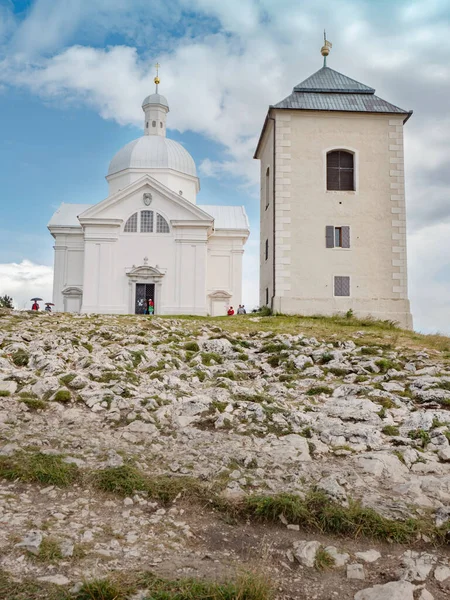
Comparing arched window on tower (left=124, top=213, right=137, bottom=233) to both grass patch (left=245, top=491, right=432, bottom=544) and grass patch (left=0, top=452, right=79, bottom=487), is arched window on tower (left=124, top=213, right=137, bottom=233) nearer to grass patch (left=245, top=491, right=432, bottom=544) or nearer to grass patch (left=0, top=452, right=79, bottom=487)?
grass patch (left=0, top=452, right=79, bottom=487)

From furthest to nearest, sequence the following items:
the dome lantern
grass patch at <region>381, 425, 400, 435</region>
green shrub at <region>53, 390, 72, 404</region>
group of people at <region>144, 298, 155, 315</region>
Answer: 1. the dome lantern
2. group of people at <region>144, 298, 155, 315</region>
3. green shrub at <region>53, 390, 72, 404</region>
4. grass patch at <region>381, 425, 400, 435</region>

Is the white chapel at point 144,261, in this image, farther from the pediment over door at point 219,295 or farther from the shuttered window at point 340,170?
the shuttered window at point 340,170

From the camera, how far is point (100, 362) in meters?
11.2

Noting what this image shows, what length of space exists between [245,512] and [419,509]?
174cm

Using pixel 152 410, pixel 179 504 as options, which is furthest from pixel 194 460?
pixel 152 410

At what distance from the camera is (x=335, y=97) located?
25.7m

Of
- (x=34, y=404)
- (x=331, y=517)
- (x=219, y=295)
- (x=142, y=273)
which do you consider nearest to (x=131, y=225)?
(x=142, y=273)

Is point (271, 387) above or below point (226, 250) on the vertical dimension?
below

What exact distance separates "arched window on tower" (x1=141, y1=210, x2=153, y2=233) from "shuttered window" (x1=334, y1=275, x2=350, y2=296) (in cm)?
1552

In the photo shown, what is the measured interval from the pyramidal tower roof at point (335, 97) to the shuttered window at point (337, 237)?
5337 mm

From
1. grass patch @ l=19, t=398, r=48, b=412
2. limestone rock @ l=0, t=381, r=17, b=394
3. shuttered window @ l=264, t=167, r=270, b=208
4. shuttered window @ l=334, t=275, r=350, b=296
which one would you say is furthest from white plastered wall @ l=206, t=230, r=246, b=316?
grass patch @ l=19, t=398, r=48, b=412

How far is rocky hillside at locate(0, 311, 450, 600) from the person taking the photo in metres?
4.44

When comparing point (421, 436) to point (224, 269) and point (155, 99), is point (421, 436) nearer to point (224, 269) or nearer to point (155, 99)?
point (224, 269)

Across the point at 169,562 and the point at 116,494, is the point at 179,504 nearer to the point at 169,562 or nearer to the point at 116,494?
the point at 116,494
